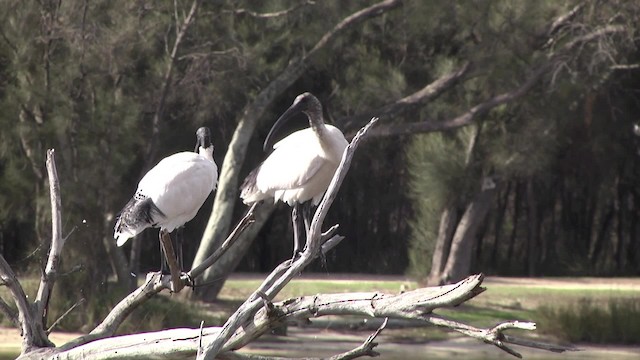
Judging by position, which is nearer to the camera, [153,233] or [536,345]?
[536,345]

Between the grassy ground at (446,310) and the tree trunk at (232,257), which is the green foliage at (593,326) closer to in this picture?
the grassy ground at (446,310)

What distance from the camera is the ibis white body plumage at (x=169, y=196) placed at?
703 cm

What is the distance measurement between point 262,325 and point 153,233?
14.2 metres

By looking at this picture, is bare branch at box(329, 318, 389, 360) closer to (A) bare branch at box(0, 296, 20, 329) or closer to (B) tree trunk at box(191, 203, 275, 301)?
(A) bare branch at box(0, 296, 20, 329)

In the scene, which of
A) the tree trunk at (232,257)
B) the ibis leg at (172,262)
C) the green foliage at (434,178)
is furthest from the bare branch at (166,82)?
the ibis leg at (172,262)

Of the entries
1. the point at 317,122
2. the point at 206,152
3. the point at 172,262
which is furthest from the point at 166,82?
the point at 172,262

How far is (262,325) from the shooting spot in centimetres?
553

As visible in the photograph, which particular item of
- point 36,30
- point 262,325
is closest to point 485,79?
point 36,30

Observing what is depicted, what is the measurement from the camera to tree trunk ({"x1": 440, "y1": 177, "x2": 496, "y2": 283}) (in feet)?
57.2

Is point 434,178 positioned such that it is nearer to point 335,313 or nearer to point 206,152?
point 206,152

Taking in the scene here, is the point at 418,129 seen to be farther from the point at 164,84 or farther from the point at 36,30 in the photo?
the point at 36,30

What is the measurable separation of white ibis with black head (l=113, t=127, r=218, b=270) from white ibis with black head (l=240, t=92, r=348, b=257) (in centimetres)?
61

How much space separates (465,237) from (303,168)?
9.89 metres

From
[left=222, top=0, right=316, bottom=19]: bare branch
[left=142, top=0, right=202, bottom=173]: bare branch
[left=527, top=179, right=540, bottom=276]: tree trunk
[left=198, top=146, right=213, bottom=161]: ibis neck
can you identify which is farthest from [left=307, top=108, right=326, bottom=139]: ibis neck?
[left=527, top=179, right=540, bottom=276]: tree trunk
